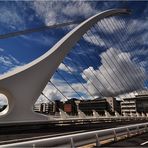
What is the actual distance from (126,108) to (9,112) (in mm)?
142332

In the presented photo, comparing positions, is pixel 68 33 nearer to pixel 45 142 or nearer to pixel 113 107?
pixel 45 142

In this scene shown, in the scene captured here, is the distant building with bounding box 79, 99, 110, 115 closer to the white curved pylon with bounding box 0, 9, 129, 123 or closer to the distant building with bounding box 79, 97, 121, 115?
the distant building with bounding box 79, 97, 121, 115

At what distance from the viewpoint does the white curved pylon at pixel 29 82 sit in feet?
74.2

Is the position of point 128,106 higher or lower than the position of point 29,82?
higher

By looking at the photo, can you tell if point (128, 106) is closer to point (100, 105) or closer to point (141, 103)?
point (141, 103)

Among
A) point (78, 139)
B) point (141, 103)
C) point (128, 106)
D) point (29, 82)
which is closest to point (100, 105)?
point (128, 106)

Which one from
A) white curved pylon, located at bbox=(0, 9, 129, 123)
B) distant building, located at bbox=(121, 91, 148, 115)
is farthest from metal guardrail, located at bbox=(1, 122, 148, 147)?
distant building, located at bbox=(121, 91, 148, 115)

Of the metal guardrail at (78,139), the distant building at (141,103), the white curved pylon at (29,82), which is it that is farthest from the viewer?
the distant building at (141,103)

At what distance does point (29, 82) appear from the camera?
25.0 meters

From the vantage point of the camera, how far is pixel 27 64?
2577cm

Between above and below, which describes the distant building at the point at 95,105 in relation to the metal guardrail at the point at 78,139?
above

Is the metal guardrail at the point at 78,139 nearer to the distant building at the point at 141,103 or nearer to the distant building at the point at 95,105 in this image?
the distant building at the point at 141,103

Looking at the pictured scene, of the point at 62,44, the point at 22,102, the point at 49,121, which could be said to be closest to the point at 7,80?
the point at 22,102

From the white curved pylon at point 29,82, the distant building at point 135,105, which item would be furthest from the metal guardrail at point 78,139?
the distant building at point 135,105
